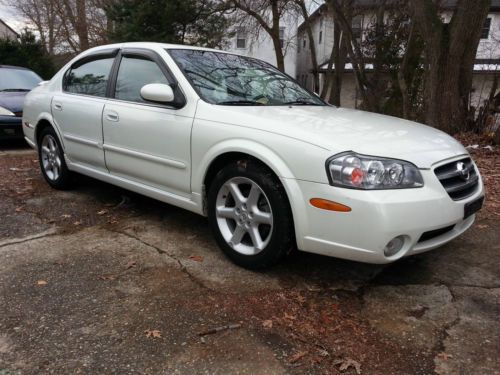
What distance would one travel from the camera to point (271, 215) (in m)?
2.92

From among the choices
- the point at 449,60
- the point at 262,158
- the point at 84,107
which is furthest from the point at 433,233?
the point at 449,60

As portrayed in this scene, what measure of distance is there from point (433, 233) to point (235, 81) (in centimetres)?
197

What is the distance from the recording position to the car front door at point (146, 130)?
11.3 feet

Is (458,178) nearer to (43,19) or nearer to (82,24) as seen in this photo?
(82,24)

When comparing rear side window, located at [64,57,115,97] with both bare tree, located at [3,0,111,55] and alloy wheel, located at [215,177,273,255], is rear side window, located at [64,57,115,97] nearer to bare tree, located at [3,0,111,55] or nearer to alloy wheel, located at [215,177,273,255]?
alloy wheel, located at [215,177,273,255]

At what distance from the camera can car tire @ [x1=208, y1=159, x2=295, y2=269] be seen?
113 inches

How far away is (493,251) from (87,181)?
4.43 m

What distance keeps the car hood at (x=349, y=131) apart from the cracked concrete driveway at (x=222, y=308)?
0.88 meters

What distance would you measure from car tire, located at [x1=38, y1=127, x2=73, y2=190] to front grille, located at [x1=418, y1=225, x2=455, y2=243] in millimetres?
3799

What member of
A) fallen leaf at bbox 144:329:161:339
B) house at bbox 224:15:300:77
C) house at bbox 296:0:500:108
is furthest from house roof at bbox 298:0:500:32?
fallen leaf at bbox 144:329:161:339

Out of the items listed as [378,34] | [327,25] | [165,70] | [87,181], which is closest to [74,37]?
[327,25]

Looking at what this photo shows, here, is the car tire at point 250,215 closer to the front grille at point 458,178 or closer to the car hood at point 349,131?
the car hood at point 349,131

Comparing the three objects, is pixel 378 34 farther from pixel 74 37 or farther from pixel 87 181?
pixel 74 37

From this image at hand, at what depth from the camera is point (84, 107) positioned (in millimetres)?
4352
